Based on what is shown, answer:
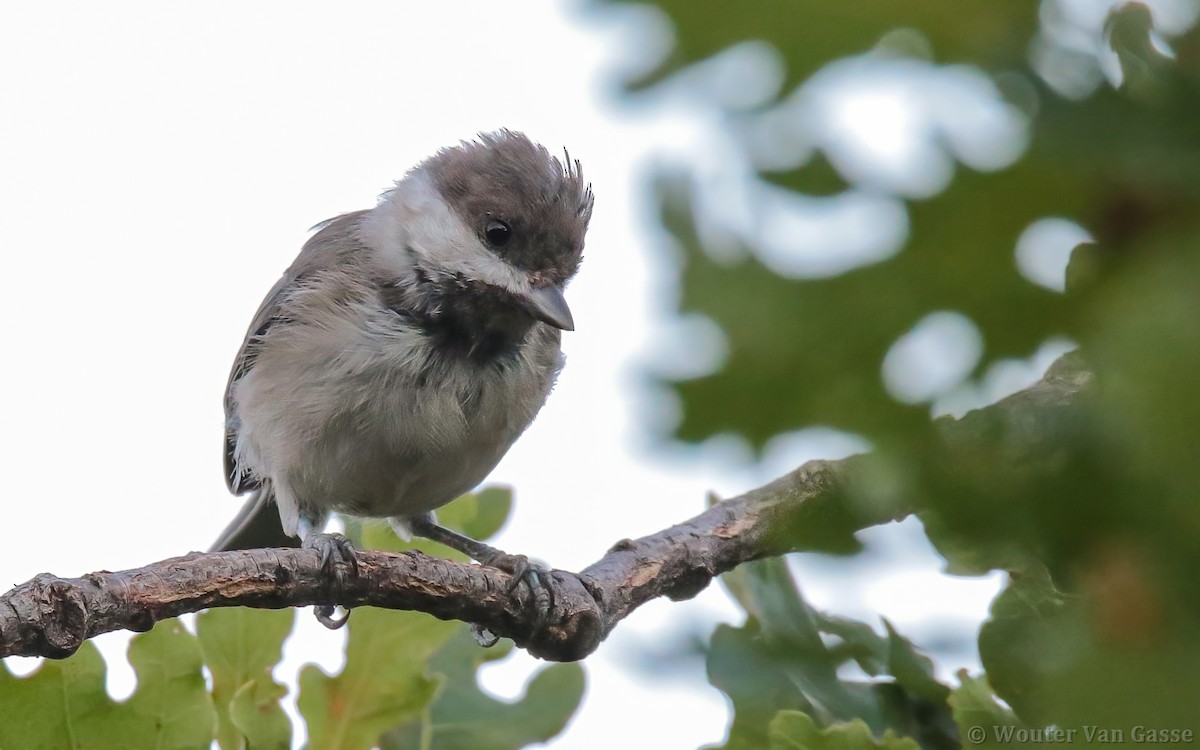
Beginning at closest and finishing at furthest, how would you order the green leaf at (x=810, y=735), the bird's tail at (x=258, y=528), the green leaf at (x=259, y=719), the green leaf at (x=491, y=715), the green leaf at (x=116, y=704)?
1. the green leaf at (x=810, y=735)
2. the green leaf at (x=116, y=704)
3. the green leaf at (x=259, y=719)
4. the green leaf at (x=491, y=715)
5. the bird's tail at (x=258, y=528)

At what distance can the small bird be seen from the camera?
4.32m

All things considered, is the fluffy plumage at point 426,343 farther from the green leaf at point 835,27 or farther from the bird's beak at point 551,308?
the green leaf at point 835,27

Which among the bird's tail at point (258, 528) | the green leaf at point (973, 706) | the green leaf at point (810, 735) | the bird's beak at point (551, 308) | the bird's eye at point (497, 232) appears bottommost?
the green leaf at point (810, 735)

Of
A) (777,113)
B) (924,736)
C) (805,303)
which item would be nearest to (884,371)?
(805,303)

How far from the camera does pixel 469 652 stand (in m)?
3.25

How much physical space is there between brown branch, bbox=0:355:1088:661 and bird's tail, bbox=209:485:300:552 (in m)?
2.41

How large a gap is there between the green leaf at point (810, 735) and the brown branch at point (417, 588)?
0.93 feet

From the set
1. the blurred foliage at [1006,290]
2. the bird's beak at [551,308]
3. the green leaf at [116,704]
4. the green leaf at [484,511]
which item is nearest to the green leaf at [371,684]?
the green leaf at [116,704]

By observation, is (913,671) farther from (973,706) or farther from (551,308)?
(551,308)

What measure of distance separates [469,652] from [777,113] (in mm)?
2591

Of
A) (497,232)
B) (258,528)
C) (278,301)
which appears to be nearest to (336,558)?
(497,232)

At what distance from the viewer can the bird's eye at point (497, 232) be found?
4383 mm

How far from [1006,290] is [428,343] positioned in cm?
351

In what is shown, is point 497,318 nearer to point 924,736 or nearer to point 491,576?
point 491,576
